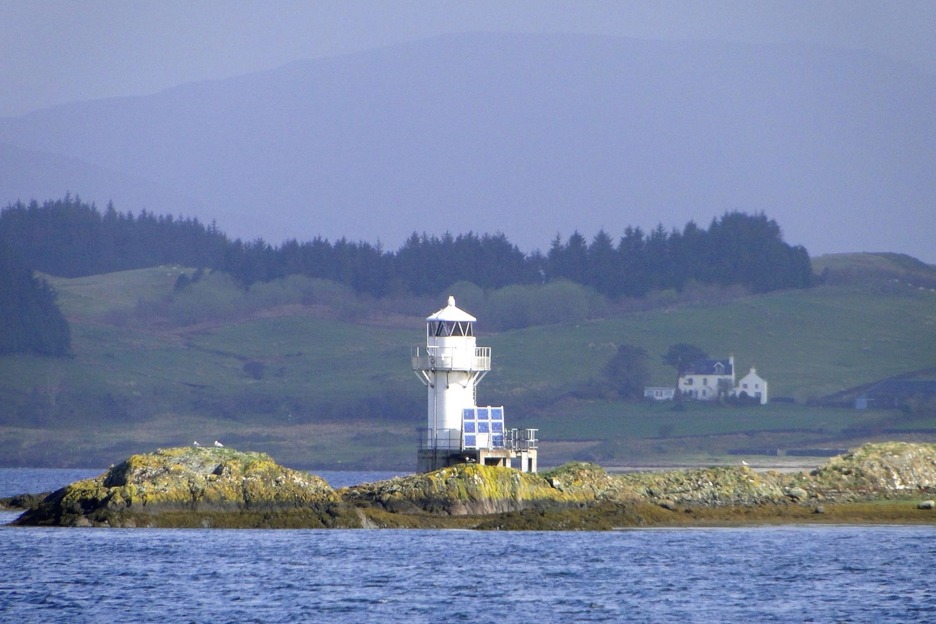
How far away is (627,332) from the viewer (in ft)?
465

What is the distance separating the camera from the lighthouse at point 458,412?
4703 cm

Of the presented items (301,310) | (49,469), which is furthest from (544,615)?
(301,310)

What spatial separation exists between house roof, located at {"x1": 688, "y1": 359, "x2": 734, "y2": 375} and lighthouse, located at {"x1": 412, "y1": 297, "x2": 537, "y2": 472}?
8297 cm

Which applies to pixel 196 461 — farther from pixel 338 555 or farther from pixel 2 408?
pixel 2 408

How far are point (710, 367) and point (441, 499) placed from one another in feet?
289

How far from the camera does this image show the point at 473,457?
154 feet

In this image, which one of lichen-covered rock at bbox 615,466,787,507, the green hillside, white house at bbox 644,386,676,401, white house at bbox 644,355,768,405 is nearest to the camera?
lichen-covered rock at bbox 615,466,787,507

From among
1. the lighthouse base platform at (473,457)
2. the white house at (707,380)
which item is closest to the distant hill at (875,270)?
the white house at (707,380)

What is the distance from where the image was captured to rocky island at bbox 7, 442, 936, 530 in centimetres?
4259

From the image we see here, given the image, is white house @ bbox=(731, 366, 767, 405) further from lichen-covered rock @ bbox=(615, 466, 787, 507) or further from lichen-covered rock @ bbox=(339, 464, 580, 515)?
lichen-covered rock @ bbox=(339, 464, 580, 515)

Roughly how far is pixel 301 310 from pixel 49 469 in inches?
1991

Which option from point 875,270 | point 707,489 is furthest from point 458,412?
point 875,270

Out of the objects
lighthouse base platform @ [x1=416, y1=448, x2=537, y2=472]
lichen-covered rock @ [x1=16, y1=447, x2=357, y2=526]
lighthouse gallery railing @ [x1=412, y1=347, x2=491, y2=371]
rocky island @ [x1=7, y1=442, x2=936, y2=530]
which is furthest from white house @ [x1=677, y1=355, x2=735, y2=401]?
lichen-covered rock @ [x1=16, y1=447, x2=357, y2=526]

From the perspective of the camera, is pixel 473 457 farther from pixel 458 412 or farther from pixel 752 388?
pixel 752 388
